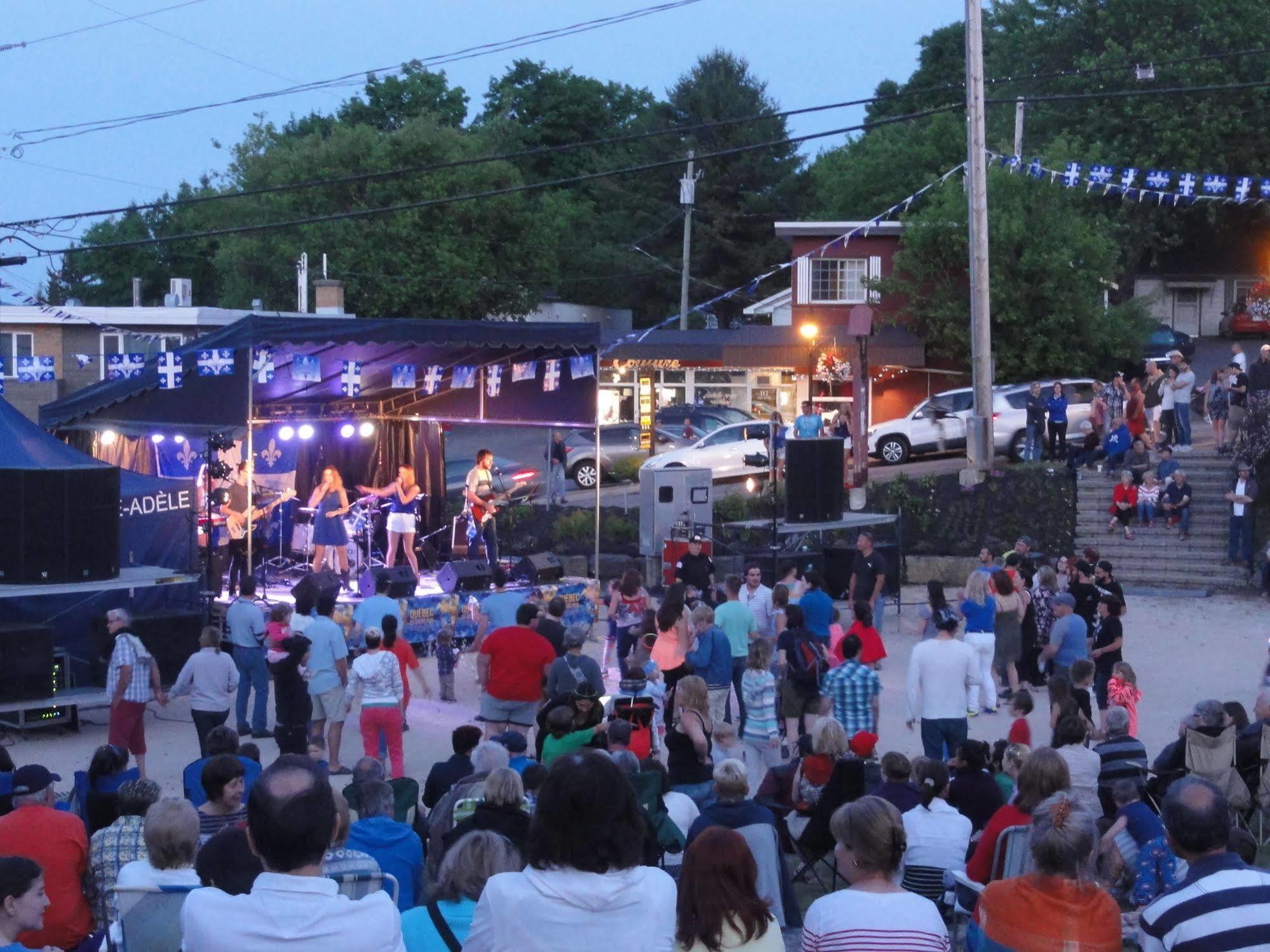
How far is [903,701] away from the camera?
45.9 feet

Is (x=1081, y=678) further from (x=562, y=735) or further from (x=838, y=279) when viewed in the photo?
(x=838, y=279)

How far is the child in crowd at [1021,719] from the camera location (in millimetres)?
8477

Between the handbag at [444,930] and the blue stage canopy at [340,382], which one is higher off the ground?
the blue stage canopy at [340,382]

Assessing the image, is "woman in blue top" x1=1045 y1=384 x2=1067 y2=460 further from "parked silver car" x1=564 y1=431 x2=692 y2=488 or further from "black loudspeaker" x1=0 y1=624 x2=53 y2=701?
"black loudspeaker" x1=0 y1=624 x2=53 y2=701

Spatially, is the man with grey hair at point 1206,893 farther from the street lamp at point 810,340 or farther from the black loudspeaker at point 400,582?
the street lamp at point 810,340

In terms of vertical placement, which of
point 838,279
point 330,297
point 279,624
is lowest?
point 279,624

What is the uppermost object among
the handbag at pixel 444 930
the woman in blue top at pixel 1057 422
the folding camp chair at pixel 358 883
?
the woman in blue top at pixel 1057 422

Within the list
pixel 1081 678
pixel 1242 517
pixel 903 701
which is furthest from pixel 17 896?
pixel 1242 517

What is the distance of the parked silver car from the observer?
30.0m

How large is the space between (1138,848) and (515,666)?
5121 mm

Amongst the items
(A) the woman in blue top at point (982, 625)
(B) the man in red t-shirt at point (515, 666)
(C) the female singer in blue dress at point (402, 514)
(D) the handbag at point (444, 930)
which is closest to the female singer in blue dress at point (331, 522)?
(C) the female singer in blue dress at point (402, 514)

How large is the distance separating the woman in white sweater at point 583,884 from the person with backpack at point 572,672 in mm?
6337

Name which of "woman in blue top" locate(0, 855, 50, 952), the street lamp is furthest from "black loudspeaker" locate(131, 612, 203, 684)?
the street lamp

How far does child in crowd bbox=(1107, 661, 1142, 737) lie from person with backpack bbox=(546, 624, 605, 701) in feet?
11.7
